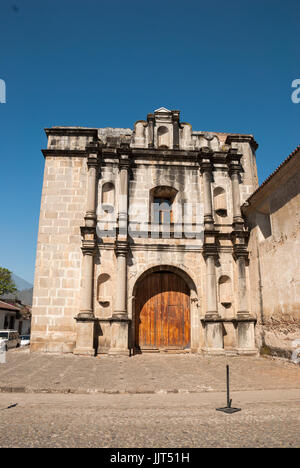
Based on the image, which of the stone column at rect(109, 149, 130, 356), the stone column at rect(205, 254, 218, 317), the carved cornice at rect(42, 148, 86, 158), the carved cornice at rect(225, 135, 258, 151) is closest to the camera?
the stone column at rect(109, 149, 130, 356)

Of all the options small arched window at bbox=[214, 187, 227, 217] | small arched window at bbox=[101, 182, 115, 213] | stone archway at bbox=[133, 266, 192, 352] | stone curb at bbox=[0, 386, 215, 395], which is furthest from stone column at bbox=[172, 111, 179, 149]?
stone curb at bbox=[0, 386, 215, 395]

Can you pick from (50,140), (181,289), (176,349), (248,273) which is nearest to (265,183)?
(248,273)

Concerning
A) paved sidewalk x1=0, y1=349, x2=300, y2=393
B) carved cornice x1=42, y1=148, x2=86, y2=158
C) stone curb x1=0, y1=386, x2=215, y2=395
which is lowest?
stone curb x1=0, y1=386, x2=215, y2=395

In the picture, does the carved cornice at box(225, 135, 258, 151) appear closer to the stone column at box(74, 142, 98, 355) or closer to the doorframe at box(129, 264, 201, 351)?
the stone column at box(74, 142, 98, 355)

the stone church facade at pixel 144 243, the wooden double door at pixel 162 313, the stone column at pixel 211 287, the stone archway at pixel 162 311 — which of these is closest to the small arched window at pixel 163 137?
the stone church facade at pixel 144 243

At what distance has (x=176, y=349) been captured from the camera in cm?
1215

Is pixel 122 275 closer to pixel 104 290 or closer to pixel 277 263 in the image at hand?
pixel 104 290

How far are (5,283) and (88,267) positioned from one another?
29.7 meters

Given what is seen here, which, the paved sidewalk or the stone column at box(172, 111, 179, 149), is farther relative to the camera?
the stone column at box(172, 111, 179, 149)

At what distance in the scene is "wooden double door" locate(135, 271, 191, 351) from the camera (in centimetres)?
1222

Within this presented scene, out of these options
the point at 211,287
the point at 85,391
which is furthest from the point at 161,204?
the point at 85,391

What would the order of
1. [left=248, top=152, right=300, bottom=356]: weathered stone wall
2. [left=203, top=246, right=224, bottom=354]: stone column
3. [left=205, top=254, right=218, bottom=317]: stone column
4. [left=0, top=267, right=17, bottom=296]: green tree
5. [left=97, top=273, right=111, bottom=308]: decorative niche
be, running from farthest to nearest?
1. [left=0, top=267, right=17, bottom=296]: green tree
2. [left=97, top=273, right=111, bottom=308]: decorative niche
3. [left=205, top=254, right=218, bottom=317]: stone column
4. [left=203, top=246, right=224, bottom=354]: stone column
5. [left=248, top=152, right=300, bottom=356]: weathered stone wall

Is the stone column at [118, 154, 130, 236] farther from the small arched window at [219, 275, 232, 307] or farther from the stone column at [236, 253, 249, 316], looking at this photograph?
the stone column at [236, 253, 249, 316]

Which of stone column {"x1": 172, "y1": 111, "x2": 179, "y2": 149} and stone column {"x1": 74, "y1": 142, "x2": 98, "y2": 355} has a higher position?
stone column {"x1": 172, "y1": 111, "x2": 179, "y2": 149}
